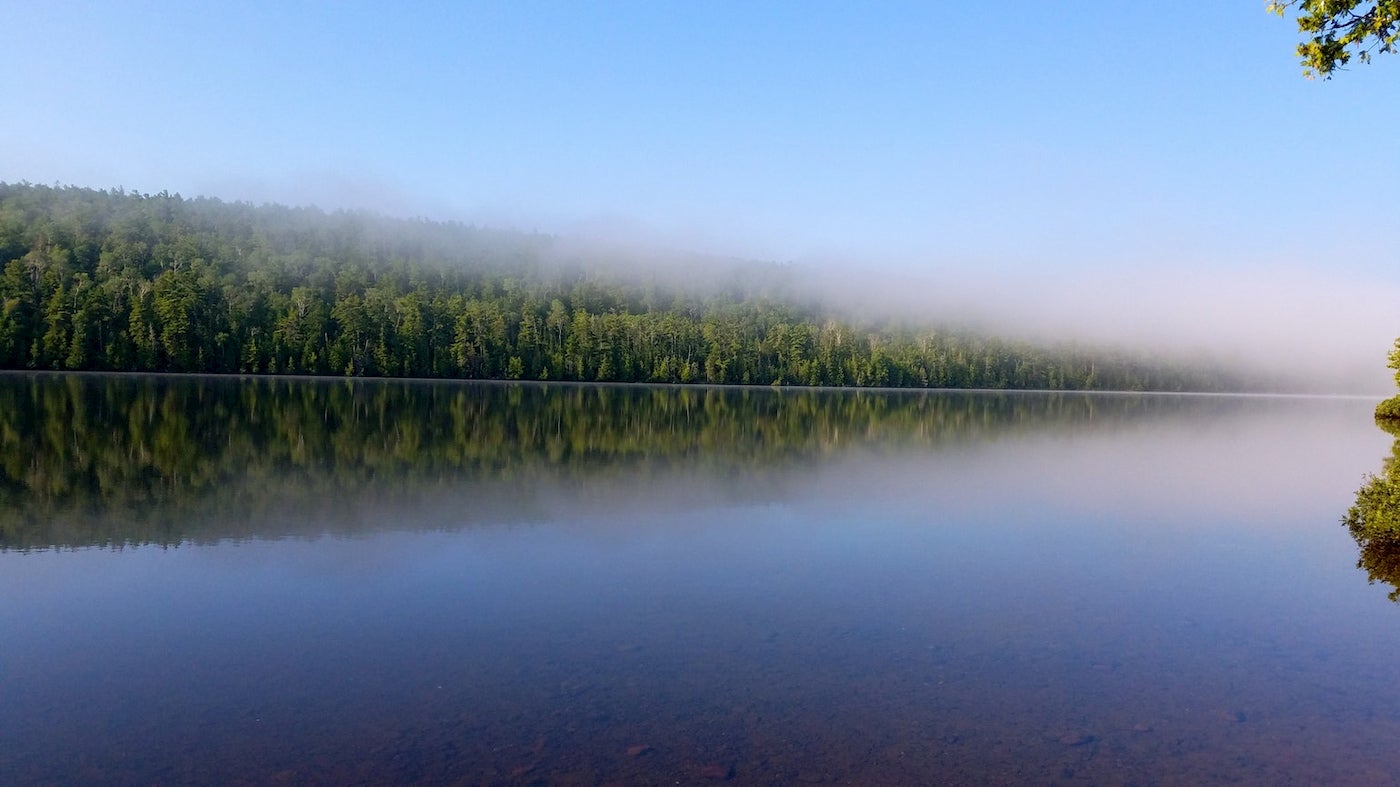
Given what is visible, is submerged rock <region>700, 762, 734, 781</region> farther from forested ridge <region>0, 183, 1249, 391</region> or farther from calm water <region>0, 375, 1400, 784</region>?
forested ridge <region>0, 183, 1249, 391</region>

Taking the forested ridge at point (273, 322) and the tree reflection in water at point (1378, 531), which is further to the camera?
the forested ridge at point (273, 322)

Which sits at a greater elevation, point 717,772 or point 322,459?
point 717,772

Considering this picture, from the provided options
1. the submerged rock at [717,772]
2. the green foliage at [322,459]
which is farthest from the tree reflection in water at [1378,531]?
the submerged rock at [717,772]

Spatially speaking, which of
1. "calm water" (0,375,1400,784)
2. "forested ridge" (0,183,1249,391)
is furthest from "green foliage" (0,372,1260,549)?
"forested ridge" (0,183,1249,391)

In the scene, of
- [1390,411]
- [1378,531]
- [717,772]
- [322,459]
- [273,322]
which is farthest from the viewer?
[273,322]

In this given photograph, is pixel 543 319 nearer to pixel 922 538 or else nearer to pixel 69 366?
pixel 69 366

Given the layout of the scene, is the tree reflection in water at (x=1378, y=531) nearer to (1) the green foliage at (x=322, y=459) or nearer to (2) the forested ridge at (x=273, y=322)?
(1) the green foliage at (x=322, y=459)

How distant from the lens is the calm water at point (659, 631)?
8.28 meters

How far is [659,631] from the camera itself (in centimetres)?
1188

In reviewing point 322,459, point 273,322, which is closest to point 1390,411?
point 322,459

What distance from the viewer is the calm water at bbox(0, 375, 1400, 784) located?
8281 millimetres

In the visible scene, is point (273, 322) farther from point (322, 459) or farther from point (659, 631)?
point (659, 631)

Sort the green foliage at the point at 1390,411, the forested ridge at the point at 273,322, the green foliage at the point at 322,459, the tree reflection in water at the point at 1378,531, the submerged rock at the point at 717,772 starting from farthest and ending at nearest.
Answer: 1. the forested ridge at the point at 273,322
2. the green foliage at the point at 1390,411
3. the green foliage at the point at 322,459
4. the tree reflection in water at the point at 1378,531
5. the submerged rock at the point at 717,772

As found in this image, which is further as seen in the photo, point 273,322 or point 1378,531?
point 273,322
